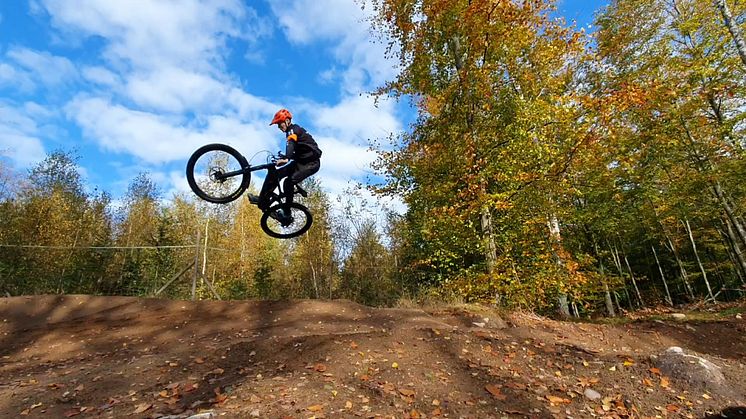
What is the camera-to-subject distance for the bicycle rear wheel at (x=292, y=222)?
7059 millimetres

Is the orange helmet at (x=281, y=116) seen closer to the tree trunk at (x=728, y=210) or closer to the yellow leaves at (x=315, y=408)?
the yellow leaves at (x=315, y=408)

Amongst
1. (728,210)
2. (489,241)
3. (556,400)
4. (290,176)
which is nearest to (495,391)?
(556,400)

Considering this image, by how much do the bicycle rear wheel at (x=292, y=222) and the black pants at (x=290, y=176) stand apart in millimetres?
374

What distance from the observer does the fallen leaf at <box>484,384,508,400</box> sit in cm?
450

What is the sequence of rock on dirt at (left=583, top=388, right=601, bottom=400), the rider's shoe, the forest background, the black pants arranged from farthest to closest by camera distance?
the forest background, the rider's shoe, the black pants, rock on dirt at (left=583, top=388, right=601, bottom=400)

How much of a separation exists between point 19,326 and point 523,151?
42.8 ft

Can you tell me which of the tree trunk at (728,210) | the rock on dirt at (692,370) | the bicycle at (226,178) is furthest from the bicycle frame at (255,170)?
the tree trunk at (728,210)

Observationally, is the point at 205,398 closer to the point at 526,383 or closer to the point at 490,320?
the point at 526,383

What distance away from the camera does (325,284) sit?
18.6 metres

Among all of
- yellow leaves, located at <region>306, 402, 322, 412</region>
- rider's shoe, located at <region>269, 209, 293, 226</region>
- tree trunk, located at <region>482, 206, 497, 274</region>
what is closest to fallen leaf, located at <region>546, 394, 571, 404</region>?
yellow leaves, located at <region>306, 402, 322, 412</region>

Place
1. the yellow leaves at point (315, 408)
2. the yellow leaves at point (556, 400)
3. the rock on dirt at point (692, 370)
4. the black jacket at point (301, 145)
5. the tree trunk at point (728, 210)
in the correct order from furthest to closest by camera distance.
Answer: the tree trunk at point (728, 210), the black jacket at point (301, 145), the rock on dirt at point (692, 370), the yellow leaves at point (556, 400), the yellow leaves at point (315, 408)

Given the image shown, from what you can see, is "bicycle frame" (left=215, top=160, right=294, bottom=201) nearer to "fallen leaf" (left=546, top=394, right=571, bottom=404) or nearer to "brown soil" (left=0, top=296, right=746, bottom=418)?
"brown soil" (left=0, top=296, right=746, bottom=418)

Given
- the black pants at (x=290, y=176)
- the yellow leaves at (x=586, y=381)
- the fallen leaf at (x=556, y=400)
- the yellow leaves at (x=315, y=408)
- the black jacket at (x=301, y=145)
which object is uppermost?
the black jacket at (x=301, y=145)

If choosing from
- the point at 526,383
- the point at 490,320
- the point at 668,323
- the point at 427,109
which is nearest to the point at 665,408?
the point at 526,383
